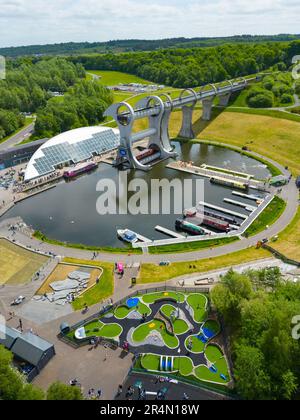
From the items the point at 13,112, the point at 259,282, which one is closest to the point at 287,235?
the point at 259,282

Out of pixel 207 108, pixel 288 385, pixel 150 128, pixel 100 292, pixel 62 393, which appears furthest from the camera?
pixel 207 108

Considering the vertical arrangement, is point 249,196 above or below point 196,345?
below

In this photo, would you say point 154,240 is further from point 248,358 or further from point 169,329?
point 248,358

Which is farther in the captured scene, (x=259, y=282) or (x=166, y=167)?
(x=166, y=167)

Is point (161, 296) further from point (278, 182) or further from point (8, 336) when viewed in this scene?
point (278, 182)

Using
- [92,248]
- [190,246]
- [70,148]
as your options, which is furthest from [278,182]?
[70,148]

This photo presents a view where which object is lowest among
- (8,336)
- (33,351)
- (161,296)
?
(161,296)
